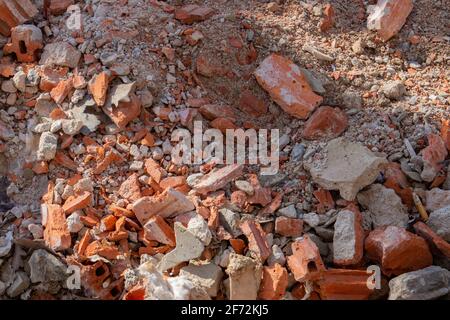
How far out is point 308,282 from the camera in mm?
3619

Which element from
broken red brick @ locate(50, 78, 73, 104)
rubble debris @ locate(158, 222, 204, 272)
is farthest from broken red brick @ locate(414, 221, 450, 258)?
broken red brick @ locate(50, 78, 73, 104)

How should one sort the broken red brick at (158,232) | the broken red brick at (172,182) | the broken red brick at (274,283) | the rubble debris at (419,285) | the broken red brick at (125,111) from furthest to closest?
the broken red brick at (125,111) < the broken red brick at (172,182) < the broken red brick at (158,232) < the broken red brick at (274,283) < the rubble debris at (419,285)

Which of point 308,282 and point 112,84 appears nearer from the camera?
point 308,282

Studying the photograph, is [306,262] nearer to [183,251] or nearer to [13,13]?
[183,251]

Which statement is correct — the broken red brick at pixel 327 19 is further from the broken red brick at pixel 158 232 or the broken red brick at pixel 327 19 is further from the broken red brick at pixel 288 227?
the broken red brick at pixel 158 232

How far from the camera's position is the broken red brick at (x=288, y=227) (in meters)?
3.79

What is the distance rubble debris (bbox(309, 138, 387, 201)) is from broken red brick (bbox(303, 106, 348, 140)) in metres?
0.21

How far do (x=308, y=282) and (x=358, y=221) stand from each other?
51 cm

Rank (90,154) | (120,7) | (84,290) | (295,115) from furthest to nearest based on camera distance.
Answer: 1. (120,7)
2. (295,115)
3. (90,154)
4. (84,290)

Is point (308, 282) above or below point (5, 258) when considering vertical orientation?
below

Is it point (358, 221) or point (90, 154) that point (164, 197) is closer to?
point (90, 154)

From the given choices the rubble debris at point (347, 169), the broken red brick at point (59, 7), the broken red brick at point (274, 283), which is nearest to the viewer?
the broken red brick at point (274, 283)

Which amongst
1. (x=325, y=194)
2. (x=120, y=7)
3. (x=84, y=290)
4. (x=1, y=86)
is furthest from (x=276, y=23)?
(x=84, y=290)

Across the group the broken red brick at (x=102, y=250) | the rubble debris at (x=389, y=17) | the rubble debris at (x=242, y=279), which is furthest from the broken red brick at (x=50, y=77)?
the rubble debris at (x=389, y=17)
